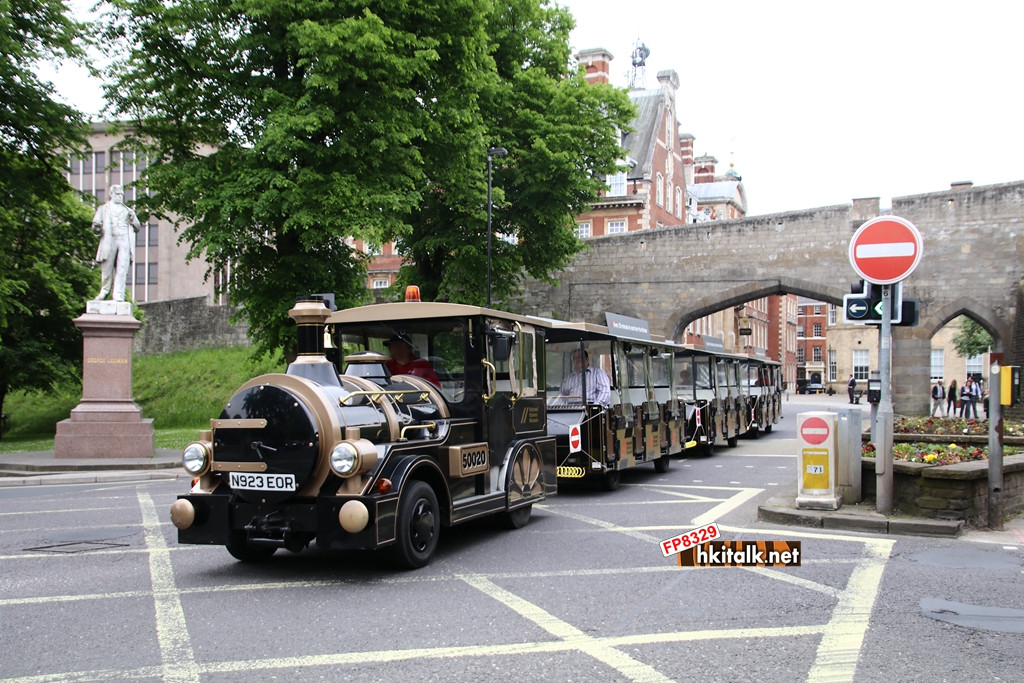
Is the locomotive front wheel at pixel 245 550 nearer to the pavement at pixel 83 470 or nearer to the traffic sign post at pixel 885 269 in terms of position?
the traffic sign post at pixel 885 269

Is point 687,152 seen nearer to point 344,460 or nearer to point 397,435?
point 397,435

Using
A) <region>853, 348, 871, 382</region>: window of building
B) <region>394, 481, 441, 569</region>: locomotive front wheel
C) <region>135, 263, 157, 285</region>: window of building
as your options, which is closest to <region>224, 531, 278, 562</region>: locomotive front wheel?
<region>394, 481, 441, 569</region>: locomotive front wheel

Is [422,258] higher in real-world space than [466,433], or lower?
higher

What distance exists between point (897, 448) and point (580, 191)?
66.4 ft

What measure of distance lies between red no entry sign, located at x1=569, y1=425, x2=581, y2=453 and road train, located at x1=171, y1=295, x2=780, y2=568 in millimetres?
16

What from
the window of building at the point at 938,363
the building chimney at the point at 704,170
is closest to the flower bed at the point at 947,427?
the window of building at the point at 938,363

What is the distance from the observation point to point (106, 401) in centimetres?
1855

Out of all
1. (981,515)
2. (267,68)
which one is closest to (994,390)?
(981,515)

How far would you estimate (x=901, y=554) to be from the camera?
7.98 meters

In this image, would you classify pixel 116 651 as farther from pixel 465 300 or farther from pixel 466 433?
pixel 465 300

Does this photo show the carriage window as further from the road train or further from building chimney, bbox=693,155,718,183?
building chimney, bbox=693,155,718,183

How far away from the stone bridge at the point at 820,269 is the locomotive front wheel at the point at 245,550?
29578 millimetres

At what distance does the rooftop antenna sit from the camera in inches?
2506

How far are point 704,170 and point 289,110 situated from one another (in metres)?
67.1
